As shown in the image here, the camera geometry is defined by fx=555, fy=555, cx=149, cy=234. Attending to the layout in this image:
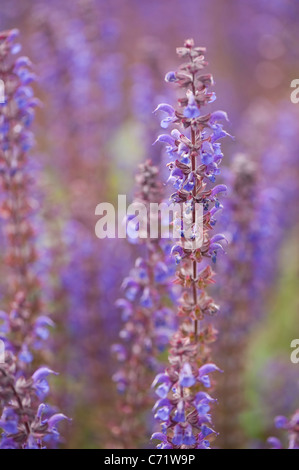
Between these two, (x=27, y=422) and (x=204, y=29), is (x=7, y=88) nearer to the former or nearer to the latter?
(x=27, y=422)

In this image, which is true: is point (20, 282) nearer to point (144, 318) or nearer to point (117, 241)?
point (144, 318)

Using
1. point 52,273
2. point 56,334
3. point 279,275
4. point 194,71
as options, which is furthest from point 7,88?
point 279,275

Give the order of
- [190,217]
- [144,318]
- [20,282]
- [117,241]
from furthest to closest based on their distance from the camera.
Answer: [117,241], [20,282], [144,318], [190,217]

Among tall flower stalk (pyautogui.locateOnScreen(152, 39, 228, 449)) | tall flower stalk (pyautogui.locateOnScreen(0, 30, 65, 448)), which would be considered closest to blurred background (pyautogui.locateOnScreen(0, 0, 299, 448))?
tall flower stalk (pyautogui.locateOnScreen(0, 30, 65, 448))

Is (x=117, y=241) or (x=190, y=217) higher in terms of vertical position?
(x=117, y=241)

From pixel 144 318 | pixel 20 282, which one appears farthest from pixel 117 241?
pixel 144 318

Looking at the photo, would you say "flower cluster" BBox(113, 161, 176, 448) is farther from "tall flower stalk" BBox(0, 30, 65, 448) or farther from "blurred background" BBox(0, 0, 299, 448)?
"tall flower stalk" BBox(0, 30, 65, 448)
